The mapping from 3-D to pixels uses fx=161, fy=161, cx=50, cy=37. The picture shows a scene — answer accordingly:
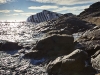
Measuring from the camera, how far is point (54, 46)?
25156mm

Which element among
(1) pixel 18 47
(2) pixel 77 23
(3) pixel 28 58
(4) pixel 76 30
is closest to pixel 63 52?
(3) pixel 28 58

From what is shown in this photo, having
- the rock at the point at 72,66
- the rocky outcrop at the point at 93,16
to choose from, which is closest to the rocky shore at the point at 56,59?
the rock at the point at 72,66

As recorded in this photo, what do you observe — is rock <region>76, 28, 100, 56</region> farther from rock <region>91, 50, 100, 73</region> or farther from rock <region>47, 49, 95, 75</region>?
rock <region>47, 49, 95, 75</region>

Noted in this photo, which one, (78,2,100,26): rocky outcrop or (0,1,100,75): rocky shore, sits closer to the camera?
(0,1,100,75): rocky shore

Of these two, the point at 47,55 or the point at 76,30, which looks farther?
the point at 76,30

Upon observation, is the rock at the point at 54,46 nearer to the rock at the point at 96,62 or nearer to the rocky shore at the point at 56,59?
the rocky shore at the point at 56,59

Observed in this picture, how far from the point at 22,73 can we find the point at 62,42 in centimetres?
912

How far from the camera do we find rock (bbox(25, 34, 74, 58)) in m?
24.2

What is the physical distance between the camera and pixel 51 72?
17922 millimetres

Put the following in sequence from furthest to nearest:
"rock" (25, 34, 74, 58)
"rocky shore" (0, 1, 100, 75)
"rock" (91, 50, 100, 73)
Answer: "rock" (25, 34, 74, 58) → "rock" (91, 50, 100, 73) → "rocky shore" (0, 1, 100, 75)

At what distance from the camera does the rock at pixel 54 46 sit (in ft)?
79.6

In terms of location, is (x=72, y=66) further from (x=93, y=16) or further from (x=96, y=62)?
(x=93, y=16)

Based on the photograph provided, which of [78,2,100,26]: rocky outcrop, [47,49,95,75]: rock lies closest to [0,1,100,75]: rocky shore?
[47,49,95,75]: rock

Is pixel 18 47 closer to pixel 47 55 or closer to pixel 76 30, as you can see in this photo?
pixel 47 55
